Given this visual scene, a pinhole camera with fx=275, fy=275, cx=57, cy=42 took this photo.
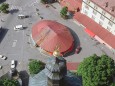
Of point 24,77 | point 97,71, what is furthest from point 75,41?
point 97,71

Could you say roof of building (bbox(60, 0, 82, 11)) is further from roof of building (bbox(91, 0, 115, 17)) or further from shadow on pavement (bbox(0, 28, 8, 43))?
shadow on pavement (bbox(0, 28, 8, 43))

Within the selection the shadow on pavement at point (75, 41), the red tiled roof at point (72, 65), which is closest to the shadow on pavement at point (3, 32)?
the shadow on pavement at point (75, 41)

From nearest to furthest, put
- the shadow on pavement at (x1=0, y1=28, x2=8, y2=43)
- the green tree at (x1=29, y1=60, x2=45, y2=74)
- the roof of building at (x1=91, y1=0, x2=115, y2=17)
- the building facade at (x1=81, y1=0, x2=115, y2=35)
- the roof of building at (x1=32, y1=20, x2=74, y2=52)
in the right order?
the green tree at (x1=29, y1=60, x2=45, y2=74), the roof of building at (x1=32, y1=20, x2=74, y2=52), the roof of building at (x1=91, y1=0, x2=115, y2=17), the building facade at (x1=81, y1=0, x2=115, y2=35), the shadow on pavement at (x1=0, y1=28, x2=8, y2=43)

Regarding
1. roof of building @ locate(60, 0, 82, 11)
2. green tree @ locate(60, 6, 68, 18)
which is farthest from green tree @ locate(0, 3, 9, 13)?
roof of building @ locate(60, 0, 82, 11)

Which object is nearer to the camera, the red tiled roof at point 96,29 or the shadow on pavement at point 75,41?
the shadow on pavement at point 75,41

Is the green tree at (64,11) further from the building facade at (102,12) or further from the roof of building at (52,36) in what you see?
A: the roof of building at (52,36)

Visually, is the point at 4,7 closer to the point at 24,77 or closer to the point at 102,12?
the point at 24,77

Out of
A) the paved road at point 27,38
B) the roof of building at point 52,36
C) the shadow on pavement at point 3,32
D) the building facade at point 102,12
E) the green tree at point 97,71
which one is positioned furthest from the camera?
the shadow on pavement at point 3,32
